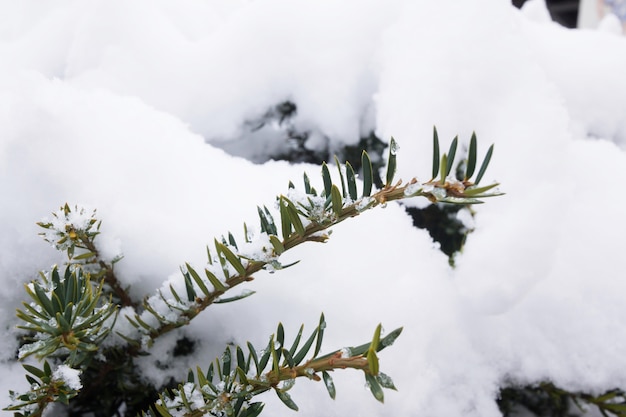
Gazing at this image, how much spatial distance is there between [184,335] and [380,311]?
0.60 ft

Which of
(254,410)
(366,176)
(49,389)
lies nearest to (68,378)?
(49,389)

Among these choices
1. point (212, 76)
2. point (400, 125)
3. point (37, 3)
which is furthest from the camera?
point (37, 3)

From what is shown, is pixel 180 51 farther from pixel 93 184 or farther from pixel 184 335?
pixel 184 335

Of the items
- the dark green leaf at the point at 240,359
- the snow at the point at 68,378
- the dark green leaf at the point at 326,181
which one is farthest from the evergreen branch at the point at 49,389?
the dark green leaf at the point at 326,181

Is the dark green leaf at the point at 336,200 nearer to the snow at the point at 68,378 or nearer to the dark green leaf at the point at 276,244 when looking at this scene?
the dark green leaf at the point at 276,244

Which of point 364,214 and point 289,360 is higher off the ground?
point 364,214

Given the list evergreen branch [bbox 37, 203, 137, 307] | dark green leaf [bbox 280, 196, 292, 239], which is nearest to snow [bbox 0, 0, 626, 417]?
evergreen branch [bbox 37, 203, 137, 307]

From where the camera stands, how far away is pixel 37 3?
81cm

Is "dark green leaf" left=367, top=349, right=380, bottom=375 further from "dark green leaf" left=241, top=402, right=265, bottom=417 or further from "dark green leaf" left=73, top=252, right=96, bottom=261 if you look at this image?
"dark green leaf" left=73, top=252, right=96, bottom=261

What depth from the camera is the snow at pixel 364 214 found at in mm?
455

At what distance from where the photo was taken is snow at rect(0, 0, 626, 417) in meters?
0.45

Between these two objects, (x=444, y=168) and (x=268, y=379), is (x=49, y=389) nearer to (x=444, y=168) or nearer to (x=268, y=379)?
(x=268, y=379)

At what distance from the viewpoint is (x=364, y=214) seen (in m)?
0.51

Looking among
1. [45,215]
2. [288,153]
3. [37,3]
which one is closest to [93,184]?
[45,215]
